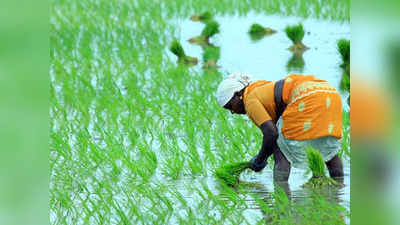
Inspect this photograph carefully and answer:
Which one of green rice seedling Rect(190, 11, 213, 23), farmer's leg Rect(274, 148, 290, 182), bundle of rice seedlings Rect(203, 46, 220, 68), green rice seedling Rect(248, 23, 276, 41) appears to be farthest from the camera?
green rice seedling Rect(190, 11, 213, 23)

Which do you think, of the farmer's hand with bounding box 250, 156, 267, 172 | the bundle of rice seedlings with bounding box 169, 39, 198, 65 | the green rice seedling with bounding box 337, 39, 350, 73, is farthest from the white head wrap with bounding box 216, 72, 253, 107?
the bundle of rice seedlings with bounding box 169, 39, 198, 65

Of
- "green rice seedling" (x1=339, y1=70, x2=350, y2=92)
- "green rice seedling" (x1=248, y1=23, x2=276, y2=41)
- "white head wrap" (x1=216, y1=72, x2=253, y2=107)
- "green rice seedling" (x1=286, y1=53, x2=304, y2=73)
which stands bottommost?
"green rice seedling" (x1=339, y1=70, x2=350, y2=92)

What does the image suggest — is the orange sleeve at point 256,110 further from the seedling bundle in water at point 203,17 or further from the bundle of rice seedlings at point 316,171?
the seedling bundle in water at point 203,17

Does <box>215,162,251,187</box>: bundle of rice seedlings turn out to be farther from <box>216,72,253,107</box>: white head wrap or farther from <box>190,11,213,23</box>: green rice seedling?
<box>190,11,213,23</box>: green rice seedling

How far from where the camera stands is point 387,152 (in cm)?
158

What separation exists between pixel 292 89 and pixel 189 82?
229cm

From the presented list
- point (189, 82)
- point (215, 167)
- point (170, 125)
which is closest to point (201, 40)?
point (189, 82)

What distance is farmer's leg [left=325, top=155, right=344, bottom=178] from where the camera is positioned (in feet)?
9.92

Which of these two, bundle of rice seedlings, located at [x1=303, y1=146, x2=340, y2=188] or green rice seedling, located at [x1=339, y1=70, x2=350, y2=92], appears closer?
bundle of rice seedlings, located at [x1=303, y1=146, x2=340, y2=188]

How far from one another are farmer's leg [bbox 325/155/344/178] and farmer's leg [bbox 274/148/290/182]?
6.9 inches

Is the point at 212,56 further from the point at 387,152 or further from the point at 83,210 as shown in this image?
the point at 387,152

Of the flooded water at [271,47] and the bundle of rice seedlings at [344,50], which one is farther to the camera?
the flooded water at [271,47]

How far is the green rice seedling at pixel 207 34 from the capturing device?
691cm

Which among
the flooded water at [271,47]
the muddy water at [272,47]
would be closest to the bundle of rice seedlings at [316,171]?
the muddy water at [272,47]
